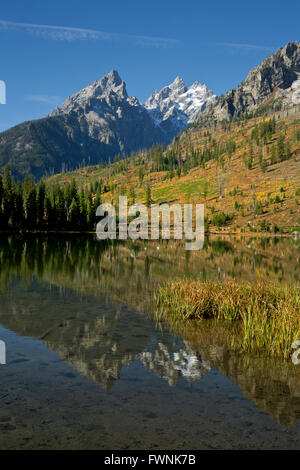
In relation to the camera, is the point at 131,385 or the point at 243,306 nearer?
the point at 131,385

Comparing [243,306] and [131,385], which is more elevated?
[243,306]

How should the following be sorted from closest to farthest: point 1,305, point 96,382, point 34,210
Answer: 1. point 96,382
2. point 1,305
3. point 34,210

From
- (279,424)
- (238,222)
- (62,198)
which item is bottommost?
(279,424)

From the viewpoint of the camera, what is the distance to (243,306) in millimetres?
17984

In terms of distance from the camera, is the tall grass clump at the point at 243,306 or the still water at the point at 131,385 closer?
the still water at the point at 131,385

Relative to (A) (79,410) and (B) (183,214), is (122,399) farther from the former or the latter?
(B) (183,214)

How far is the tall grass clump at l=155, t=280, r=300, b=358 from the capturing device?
45.3 feet

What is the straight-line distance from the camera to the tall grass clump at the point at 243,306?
45.3ft

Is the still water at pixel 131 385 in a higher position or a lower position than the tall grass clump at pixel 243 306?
lower
